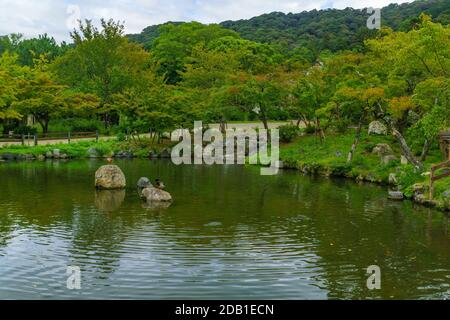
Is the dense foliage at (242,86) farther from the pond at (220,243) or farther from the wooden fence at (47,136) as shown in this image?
the pond at (220,243)

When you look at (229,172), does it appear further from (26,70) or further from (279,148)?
(26,70)

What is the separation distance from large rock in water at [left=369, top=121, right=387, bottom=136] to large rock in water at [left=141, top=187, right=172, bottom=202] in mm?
23470

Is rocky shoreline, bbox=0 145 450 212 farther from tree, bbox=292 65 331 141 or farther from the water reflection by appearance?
the water reflection

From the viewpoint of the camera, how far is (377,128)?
4119 cm

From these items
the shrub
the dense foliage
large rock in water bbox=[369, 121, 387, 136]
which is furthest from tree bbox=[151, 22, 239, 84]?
large rock in water bbox=[369, 121, 387, 136]

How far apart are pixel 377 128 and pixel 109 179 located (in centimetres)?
2366

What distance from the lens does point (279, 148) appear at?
42.8 metres

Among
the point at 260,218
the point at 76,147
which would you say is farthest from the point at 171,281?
the point at 76,147

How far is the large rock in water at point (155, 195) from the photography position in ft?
73.3

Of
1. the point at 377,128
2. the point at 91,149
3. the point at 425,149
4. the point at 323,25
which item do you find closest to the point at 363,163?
the point at 425,149

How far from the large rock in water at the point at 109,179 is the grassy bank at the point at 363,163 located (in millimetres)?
13867

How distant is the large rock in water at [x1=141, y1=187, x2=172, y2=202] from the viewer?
22344 millimetres

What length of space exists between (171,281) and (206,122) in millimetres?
35841

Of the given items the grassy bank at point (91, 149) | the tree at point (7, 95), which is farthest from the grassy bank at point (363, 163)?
the tree at point (7, 95)
